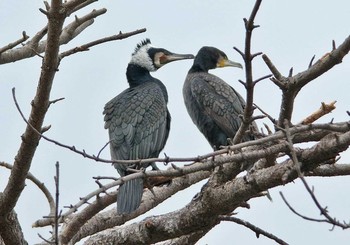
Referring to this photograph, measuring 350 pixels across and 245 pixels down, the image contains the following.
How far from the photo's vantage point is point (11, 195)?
13.5ft

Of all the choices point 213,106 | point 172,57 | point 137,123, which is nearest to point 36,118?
point 137,123

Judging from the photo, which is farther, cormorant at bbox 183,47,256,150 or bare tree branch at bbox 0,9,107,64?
cormorant at bbox 183,47,256,150

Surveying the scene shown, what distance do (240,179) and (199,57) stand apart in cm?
422

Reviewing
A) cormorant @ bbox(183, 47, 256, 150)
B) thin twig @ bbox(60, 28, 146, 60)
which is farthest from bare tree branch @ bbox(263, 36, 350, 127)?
cormorant @ bbox(183, 47, 256, 150)

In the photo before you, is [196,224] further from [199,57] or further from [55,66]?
[199,57]

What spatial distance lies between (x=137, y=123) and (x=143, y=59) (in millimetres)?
1225

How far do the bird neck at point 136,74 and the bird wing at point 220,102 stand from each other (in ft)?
1.40

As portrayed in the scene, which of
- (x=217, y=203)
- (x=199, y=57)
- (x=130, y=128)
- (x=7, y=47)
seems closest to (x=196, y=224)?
(x=217, y=203)

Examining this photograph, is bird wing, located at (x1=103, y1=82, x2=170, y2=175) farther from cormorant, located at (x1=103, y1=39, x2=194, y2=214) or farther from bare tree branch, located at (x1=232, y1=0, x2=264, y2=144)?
bare tree branch, located at (x1=232, y1=0, x2=264, y2=144)

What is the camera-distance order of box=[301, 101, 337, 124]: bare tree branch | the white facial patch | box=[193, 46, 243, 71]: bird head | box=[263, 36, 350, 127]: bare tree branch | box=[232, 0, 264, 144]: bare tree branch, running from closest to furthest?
box=[232, 0, 264, 144]: bare tree branch, box=[263, 36, 350, 127]: bare tree branch, box=[301, 101, 337, 124]: bare tree branch, the white facial patch, box=[193, 46, 243, 71]: bird head

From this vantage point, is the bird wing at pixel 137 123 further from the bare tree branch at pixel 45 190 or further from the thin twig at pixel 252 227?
the thin twig at pixel 252 227

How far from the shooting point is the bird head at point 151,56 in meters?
7.52

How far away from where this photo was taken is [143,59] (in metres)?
7.55

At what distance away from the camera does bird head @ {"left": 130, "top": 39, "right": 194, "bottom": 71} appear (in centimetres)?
752
